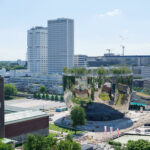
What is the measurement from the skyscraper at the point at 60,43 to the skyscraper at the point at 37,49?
7.92 m

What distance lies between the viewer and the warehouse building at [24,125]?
3897cm

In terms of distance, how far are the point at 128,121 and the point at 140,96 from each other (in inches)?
975

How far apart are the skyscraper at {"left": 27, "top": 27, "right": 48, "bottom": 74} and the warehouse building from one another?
9695 cm

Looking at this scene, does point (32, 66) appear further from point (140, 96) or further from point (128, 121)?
point (128, 121)

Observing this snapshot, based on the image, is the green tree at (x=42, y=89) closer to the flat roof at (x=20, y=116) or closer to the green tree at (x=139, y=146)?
the flat roof at (x=20, y=116)

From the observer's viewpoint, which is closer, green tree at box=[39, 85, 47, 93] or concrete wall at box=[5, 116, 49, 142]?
concrete wall at box=[5, 116, 49, 142]

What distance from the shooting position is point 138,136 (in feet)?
147

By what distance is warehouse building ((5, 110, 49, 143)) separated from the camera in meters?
39.0

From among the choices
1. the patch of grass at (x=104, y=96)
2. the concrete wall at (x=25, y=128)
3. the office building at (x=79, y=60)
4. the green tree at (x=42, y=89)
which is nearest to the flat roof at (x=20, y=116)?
the concrete wall at (x=25, y=128)

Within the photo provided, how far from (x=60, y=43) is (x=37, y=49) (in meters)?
Answer: 15.8

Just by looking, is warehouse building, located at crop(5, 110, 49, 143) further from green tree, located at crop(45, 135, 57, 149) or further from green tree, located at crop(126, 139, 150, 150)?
green tree, located at crop(126, 139, 150, 150)

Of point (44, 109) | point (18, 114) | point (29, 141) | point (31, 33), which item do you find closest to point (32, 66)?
point (31, 33)

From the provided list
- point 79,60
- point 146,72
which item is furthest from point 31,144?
point 79,60

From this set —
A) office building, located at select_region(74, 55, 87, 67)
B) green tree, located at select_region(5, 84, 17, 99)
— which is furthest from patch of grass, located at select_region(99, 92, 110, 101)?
office building, located at select_region(74, 55, 87, 67)
